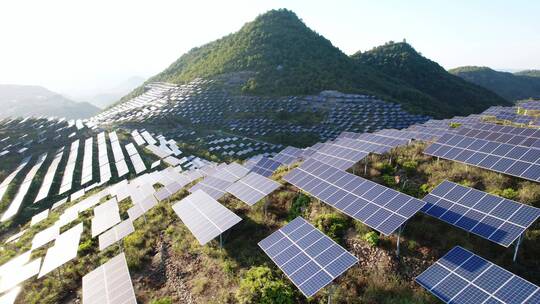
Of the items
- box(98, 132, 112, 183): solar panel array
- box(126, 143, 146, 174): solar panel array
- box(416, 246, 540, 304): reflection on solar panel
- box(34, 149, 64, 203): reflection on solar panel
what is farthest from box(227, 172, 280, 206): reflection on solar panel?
box(34, 149, 64, 203): reflection on solar panel

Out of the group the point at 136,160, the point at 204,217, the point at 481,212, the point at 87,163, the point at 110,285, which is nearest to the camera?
the point at 481,212

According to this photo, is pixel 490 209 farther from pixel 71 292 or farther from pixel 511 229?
pixel 71 292

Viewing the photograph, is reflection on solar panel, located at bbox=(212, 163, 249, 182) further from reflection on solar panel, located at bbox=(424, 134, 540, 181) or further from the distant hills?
the distant hills

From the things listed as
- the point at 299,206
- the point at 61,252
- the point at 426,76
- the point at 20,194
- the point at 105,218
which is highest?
the point at 299,206

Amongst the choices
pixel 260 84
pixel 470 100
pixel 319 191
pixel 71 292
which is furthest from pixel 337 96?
pixel 71 292

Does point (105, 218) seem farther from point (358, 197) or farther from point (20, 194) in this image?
point (20, 194)

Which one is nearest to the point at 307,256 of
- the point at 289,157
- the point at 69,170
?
the point at 289,157
